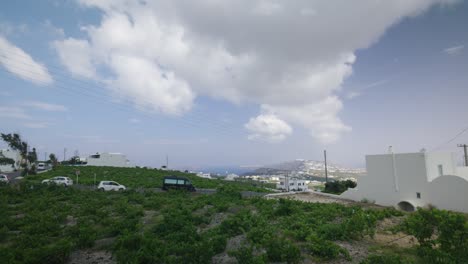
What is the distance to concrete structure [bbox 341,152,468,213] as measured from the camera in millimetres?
19406

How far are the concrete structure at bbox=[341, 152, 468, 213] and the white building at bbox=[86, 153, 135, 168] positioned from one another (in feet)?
222

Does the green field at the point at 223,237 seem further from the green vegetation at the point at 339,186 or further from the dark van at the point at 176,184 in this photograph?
the green vegetation at the point at 339,186

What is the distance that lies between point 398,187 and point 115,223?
24.3 meters

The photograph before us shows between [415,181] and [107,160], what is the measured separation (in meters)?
73.7

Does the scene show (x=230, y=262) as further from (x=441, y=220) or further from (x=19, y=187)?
(x=19, y=187)

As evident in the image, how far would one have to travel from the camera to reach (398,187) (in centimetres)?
2300

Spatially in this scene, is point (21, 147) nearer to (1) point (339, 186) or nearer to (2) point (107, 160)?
(2) point (107, 160)

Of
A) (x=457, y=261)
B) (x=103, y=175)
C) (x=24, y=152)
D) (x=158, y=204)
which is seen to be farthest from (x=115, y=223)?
(x=24, y=152)

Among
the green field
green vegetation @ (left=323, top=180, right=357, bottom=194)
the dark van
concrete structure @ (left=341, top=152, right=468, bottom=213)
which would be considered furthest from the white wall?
the dark van

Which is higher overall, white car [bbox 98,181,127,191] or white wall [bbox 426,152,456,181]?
white wall [bbox 426,152,456,181]

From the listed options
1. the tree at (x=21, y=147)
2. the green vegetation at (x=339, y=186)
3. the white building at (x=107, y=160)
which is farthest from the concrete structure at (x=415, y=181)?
the white building at (x=107, y=160)

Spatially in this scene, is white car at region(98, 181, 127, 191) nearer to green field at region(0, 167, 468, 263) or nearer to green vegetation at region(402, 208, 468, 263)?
green field at region(0, 167, 468, 263)

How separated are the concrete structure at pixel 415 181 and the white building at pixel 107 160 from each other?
6771 centimetres

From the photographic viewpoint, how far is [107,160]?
7156 cm
